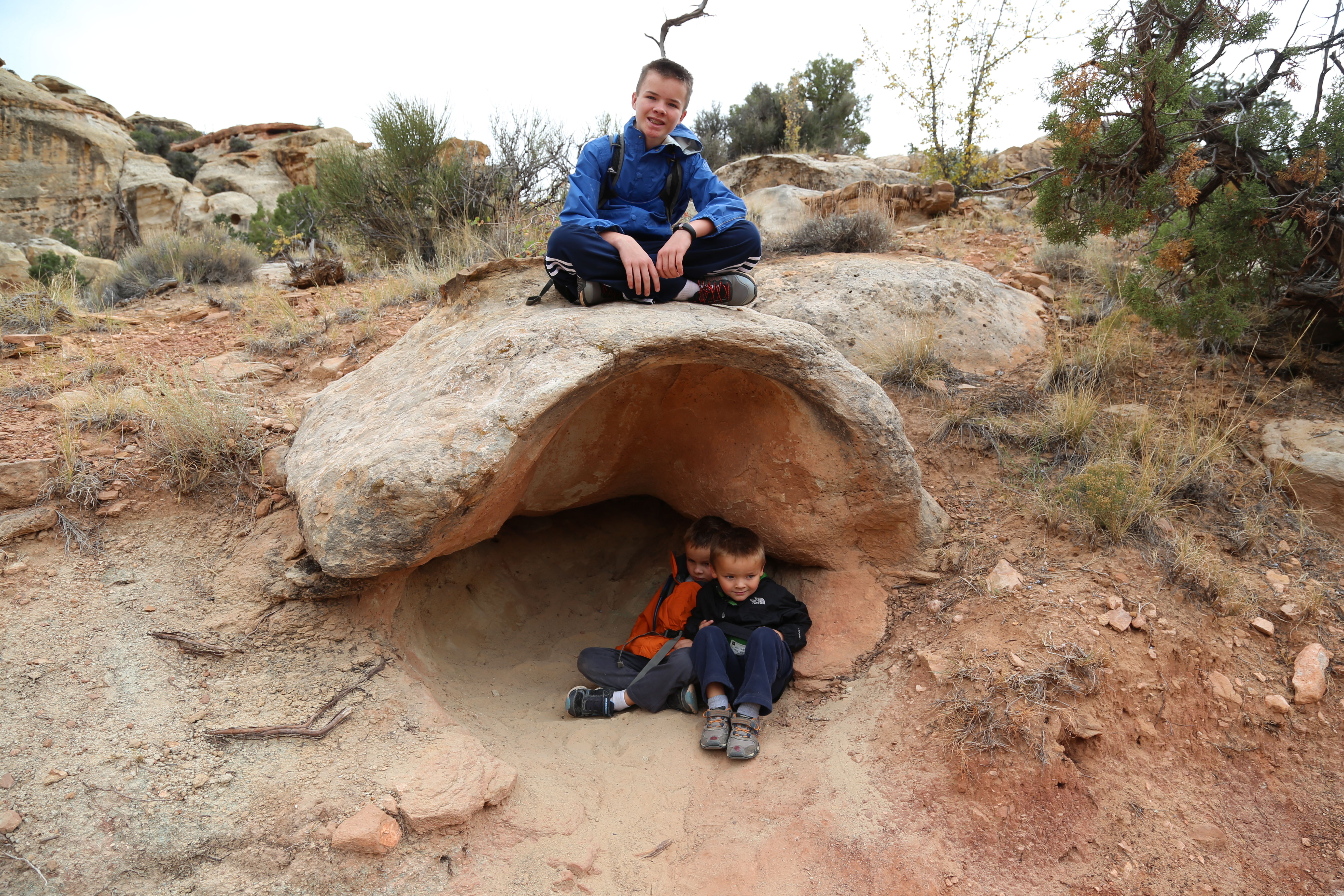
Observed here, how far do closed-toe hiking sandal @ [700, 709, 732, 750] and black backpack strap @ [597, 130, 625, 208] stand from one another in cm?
215

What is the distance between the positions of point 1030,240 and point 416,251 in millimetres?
5874

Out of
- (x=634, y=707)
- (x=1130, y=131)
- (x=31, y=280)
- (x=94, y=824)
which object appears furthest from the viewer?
(x=31, y=280)

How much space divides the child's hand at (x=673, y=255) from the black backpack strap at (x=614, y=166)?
1.36 ft

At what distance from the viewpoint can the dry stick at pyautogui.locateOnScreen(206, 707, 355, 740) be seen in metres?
2.32

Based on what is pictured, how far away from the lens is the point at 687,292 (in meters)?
3.10

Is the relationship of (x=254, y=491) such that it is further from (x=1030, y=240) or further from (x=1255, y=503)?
(x=1030, y=240)

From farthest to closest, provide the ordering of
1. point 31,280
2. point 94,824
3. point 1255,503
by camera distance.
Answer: point 31,280, point 1255,503, point 94,824

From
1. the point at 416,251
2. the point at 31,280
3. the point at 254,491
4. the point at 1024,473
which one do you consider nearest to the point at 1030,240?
the point at 1024,473

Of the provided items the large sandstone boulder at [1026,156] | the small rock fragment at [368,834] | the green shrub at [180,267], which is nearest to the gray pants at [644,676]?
the small rock fragment at [368,834]

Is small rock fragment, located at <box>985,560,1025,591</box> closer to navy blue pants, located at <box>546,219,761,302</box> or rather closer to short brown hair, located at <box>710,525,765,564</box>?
short brown hair, located at <box>710,525,765,564</box>

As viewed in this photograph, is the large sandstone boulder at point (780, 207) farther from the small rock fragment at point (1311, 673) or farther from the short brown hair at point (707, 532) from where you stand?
the small rock fragment at point (1311, 673)


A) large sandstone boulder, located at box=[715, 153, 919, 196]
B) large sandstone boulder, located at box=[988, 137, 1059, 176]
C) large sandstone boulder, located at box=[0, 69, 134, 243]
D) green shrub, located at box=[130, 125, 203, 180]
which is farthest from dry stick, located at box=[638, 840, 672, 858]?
green shrub, located at box=[130, 125, 203, 180]

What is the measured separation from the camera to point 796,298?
4977 millimetres

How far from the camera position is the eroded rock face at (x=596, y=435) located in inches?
98.0
